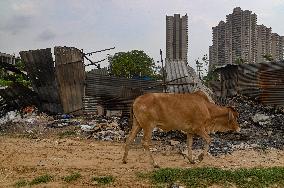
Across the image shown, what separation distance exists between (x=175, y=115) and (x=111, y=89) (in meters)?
8.78

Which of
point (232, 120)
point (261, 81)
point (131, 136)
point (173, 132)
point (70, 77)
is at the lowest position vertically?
point (173, 132)

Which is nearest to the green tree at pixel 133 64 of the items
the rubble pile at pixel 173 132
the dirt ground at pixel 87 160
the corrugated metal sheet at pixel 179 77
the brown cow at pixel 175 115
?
the corrugated metal sheet at pixel 179 77

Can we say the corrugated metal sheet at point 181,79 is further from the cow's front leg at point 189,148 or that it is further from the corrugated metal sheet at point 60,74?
the cow's front leg at point 189,148

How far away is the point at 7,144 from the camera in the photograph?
12.4 metres

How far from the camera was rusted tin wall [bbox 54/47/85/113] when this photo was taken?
17.8 meters

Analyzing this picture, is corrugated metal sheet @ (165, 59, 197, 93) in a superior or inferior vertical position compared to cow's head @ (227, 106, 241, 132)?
superior

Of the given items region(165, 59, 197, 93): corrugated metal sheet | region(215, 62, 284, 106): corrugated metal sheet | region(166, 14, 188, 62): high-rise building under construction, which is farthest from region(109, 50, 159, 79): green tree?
region(165, 59, 197, 93): corrugated metal sheet

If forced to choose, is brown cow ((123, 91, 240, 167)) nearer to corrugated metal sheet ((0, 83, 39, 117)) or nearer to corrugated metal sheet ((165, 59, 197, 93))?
corrugated metal sheet ((165, 59, 197, 93))

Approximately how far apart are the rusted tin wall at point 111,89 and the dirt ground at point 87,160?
4756 mm

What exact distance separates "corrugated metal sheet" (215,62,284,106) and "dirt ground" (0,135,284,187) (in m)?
10.5

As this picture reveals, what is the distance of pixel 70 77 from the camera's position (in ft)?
59.2

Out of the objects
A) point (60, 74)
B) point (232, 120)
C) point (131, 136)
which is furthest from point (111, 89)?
point (131, 136)

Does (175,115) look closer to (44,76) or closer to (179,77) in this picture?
(179,77)

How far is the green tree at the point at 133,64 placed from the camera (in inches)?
1431
